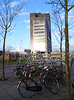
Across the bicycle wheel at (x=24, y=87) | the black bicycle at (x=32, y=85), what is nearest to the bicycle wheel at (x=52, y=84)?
the black bicycle at (x=32, y=85)

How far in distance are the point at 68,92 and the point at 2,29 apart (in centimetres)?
607

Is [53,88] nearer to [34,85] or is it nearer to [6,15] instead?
[34,85]

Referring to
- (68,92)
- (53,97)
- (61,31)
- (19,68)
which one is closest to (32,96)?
(53,97)

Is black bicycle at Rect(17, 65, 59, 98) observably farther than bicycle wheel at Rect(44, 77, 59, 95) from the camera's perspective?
No

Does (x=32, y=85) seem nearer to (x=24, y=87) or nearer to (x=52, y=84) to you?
(x=24, y=87)

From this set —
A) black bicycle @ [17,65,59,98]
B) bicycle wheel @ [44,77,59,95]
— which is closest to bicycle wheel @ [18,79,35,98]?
black bicycle @ [17,65,59,98]

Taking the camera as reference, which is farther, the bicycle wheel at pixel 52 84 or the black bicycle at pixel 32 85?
the bicycle wheel at pixel 52 84

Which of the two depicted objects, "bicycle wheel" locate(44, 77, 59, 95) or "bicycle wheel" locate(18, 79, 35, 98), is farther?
"bicycle wheel" locate(44, 77, 59, 95)

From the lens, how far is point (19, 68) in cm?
804

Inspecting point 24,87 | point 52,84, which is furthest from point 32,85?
point 52,84

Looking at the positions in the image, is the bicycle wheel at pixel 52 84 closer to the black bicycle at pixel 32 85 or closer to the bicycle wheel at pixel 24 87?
the black bicycle at pixel 32 85

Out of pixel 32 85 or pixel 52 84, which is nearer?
pixel 32 85

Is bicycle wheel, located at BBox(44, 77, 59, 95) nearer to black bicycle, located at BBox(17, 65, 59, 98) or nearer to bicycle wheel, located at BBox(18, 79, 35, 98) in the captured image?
black bicycle, located at BBox(17, 65, 59, 98)

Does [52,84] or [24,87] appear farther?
[52,84]
